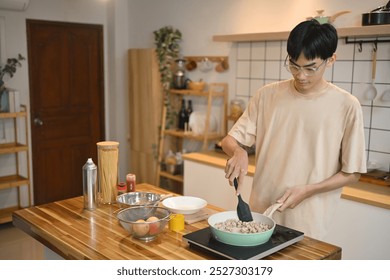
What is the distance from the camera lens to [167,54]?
423 cm

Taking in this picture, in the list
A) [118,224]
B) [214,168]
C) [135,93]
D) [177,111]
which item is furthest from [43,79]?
[118,224]

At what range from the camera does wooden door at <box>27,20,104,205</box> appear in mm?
4445

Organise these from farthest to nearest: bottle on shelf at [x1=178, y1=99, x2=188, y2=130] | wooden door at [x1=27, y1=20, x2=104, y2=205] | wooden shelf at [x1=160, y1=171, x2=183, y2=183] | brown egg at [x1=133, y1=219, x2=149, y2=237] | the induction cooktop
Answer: wooden door at [x1=27, y1=20, x2=104, y2=205], bottle on shelf at [x1=178, y1=99, x2=188, y2=130], wooden shelf at [x1=160, y1=171, x2=183, y2=183], brown egg at [x1=133, y1=219, x2=149, y2=237], the induction cooktop

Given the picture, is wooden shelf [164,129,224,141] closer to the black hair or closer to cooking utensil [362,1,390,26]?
cooking utensil [362,1,390,26]

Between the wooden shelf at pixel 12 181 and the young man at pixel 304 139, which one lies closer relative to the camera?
the young man at pixel 304 139

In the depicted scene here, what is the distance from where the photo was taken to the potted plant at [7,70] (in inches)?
157

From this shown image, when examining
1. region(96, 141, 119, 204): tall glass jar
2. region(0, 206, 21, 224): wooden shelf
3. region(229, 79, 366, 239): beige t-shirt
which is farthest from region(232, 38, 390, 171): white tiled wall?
region(0, 206, 21, 224): wooden shelf

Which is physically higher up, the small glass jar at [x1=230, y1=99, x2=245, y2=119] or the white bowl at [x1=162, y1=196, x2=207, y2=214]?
the small glass jar at [x1=230, y1=99, x2=245, y2=119]

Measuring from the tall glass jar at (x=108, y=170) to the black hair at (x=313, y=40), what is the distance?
938 mm

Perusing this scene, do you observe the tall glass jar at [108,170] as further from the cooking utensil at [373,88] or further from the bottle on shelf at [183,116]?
the bottle on shelf at [183,116]

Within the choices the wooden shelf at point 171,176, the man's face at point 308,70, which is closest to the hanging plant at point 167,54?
the wooden shelf at point 171,176

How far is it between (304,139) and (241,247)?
24.8 inches

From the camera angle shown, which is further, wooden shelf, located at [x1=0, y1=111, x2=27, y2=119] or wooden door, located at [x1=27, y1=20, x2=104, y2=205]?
wooden door, located at [x1=27, y1=20, x2=104, y2=205]

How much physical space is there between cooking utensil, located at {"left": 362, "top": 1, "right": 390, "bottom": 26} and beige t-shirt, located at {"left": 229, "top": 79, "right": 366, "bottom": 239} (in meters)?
1.13
